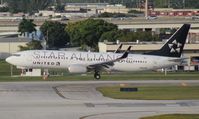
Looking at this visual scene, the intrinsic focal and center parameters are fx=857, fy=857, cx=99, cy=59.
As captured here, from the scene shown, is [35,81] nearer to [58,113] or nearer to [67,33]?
[58,113]

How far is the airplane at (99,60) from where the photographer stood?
81125 millimetres

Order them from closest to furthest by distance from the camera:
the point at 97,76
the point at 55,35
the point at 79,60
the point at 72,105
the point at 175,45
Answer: the point at 72,105, the point at 79,60, the point at 97,76, the point at 175,45, the point at 55,35

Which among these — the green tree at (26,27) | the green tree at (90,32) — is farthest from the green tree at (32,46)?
the green tree at (26,27)

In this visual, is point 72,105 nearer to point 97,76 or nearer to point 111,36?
point 97,76

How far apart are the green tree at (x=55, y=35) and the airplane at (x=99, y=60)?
84.5 metres

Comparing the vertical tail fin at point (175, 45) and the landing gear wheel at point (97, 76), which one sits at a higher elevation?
the vertical tail fin at point (175, 45)

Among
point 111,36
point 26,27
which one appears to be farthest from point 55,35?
point 111,36

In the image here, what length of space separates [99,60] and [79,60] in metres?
1.96

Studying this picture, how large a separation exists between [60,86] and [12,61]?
1226cm

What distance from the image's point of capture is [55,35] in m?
168

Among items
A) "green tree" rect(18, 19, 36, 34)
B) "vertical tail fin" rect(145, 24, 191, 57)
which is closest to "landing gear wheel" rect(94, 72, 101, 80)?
"vertical tail fin" rect(145, 24, 191, 57)

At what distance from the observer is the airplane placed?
81125 millimetres

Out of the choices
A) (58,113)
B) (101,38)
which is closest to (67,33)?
(101,38)

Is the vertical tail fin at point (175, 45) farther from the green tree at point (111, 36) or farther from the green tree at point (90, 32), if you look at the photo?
the green tree at point (90, 32)
